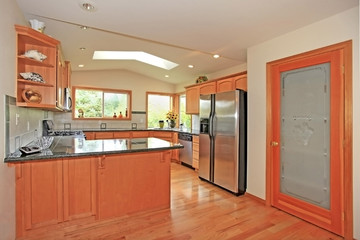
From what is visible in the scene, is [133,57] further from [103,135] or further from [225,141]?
[225,141]

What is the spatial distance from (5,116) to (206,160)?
124 inches

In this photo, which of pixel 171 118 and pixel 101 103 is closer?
pixel 101 103

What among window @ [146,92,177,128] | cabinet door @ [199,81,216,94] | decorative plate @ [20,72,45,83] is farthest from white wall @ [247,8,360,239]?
window @ [146,92,177,128]

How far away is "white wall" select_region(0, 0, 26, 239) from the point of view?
1660 millimetres

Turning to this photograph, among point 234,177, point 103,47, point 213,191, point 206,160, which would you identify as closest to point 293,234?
point 234,177

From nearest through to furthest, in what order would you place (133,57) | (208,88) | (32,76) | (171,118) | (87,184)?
(32,76)
(87,184)
(208,88)
(133,57)
(171,118)

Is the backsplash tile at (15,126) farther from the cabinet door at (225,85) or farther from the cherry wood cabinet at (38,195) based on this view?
the cabinet door at (225,85)

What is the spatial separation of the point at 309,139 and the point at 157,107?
15.9 ft

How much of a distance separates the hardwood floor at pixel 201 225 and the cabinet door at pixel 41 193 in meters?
0.13

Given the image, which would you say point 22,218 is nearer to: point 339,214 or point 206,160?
point 206,160

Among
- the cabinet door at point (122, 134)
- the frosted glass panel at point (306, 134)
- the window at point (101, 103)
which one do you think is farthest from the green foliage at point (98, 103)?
the frosted glass panel at point (306, 134)

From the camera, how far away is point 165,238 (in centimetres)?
208

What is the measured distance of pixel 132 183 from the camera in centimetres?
251

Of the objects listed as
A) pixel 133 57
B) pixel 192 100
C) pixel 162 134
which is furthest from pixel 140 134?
pixel 133 57
